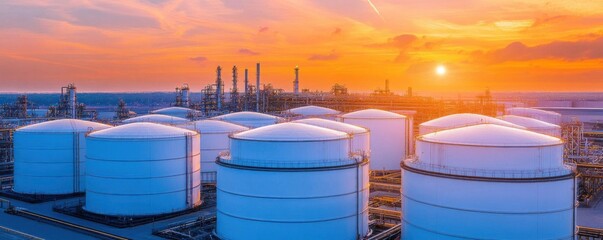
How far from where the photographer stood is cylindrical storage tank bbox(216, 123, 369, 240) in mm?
24547

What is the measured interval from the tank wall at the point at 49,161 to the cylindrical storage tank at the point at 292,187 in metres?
18.0

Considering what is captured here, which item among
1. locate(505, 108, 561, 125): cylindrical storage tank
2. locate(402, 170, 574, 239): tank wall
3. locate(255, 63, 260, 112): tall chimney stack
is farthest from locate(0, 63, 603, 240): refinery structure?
locate(255, 63, 260, 112): tall chimney stack

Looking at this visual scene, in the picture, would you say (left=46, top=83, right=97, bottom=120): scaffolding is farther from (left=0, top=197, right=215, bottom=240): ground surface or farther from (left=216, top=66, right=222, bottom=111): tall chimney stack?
(left=0, top=197, right=215, bottom=240): ground surface

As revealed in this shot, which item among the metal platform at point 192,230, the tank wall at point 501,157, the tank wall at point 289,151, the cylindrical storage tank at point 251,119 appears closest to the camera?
the tank wall at point 501,157

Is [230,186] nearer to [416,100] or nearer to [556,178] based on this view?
[556,178]

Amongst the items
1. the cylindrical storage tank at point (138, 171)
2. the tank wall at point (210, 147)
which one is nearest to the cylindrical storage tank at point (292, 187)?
the cylindrical storage tank at point (138, 171)

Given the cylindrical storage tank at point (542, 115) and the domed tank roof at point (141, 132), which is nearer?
the domed tank roof at point (141, 132)

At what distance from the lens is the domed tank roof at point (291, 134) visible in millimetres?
25328

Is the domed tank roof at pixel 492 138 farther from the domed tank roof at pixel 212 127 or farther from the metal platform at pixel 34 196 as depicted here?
the metal platform at pixel 34 196

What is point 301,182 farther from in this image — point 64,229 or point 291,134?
point 64,229

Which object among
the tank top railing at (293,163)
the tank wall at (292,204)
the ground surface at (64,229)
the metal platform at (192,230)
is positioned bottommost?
the ground surface at (64,229)

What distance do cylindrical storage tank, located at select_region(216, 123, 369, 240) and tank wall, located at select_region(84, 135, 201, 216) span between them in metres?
8.04

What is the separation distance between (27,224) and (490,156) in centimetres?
2639

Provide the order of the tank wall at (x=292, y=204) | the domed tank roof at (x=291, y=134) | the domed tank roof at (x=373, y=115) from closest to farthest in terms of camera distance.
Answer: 1. the tank wall at (x=292, y=204)
2. the domed tank roof at (x=291, y=134)
3. the domed tank roof at (x=373, y=115)
